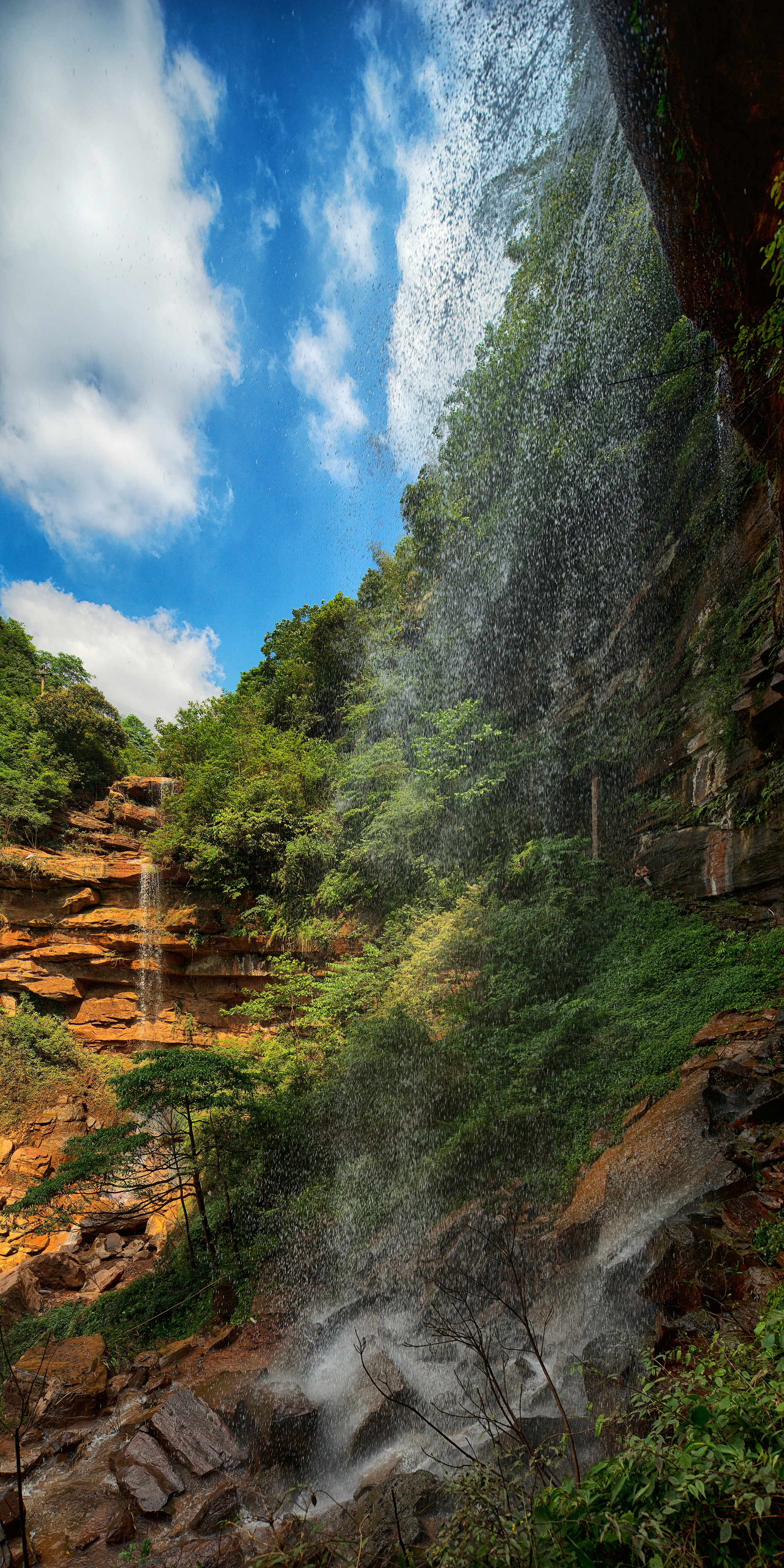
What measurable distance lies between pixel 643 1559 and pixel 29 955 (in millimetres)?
15417

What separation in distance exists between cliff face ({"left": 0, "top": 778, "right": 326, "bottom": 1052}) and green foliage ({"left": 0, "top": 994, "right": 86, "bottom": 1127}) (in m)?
0.49

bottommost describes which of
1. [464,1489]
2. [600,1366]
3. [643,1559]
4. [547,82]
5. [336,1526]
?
[336,1526]

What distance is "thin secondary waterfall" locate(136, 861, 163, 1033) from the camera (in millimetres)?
14391

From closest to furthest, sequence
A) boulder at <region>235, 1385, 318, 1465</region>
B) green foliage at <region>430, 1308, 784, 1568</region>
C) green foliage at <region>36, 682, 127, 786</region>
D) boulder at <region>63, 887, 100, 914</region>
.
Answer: green foliage at <region>430, 1308, 784, 1568</region> → boulder at <region>235, 1385, 318, 1465</region> → boulder at <region>63, 887, 100, 914</region> → green foliage at <region>36, 682, 127, 786</region>

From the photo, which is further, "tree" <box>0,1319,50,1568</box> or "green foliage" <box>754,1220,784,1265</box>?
"tree" <box>0,1319,50,1568</box>

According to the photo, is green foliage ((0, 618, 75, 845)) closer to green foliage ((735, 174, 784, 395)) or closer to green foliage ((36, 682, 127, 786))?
green foliage ((36, 682, 127, 786))

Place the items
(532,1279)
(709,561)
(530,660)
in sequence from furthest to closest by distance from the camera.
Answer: (530,660), (709,561), (532,1279)

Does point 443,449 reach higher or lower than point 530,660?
higher

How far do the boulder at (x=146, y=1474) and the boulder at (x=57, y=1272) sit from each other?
453 centimetres

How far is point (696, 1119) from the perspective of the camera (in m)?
4.75

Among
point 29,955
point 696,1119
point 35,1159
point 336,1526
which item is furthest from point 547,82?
point 35,1159

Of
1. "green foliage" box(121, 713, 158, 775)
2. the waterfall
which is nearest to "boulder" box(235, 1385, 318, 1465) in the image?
the waterfall

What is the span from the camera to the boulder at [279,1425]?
14.8 ft

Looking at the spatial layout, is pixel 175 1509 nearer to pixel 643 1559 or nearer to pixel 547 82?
pixel 643 1559
